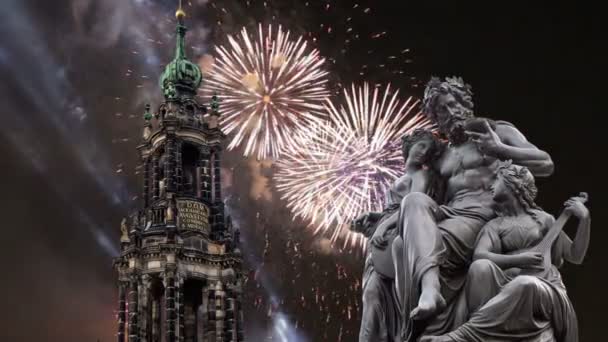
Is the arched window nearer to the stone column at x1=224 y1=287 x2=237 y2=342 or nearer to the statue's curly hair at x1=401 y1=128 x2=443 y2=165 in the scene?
the stone column at x1=224 y1=287 x2=237 y2=342

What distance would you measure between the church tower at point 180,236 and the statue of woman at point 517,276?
43248 mm

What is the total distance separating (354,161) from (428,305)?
941 inches

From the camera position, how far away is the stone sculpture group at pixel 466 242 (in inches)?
326

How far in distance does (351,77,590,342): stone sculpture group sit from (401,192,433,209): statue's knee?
0.01 metres

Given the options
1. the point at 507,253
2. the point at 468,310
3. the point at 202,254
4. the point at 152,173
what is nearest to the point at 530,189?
the point at 507,253

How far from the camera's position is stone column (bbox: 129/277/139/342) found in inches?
2138

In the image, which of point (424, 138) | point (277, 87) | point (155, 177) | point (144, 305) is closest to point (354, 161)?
point (277, 87)

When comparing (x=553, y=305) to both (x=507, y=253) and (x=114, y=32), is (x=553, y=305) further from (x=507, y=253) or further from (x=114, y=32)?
(x=114, y=32)

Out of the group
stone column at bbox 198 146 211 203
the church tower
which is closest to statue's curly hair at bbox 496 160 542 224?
the church tower

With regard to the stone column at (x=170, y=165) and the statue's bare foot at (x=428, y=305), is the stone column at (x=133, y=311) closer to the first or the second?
the stone column at (x=170, y=165)

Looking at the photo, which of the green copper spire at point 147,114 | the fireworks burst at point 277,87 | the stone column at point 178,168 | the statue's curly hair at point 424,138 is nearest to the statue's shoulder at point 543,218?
the statue's curly hair at point 424,138

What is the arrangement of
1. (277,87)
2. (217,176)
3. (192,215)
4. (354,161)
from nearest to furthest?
(354,161), (277,87), (192,215), (217,176)

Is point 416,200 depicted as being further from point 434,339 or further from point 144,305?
point 144,305

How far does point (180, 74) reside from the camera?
206 feet
